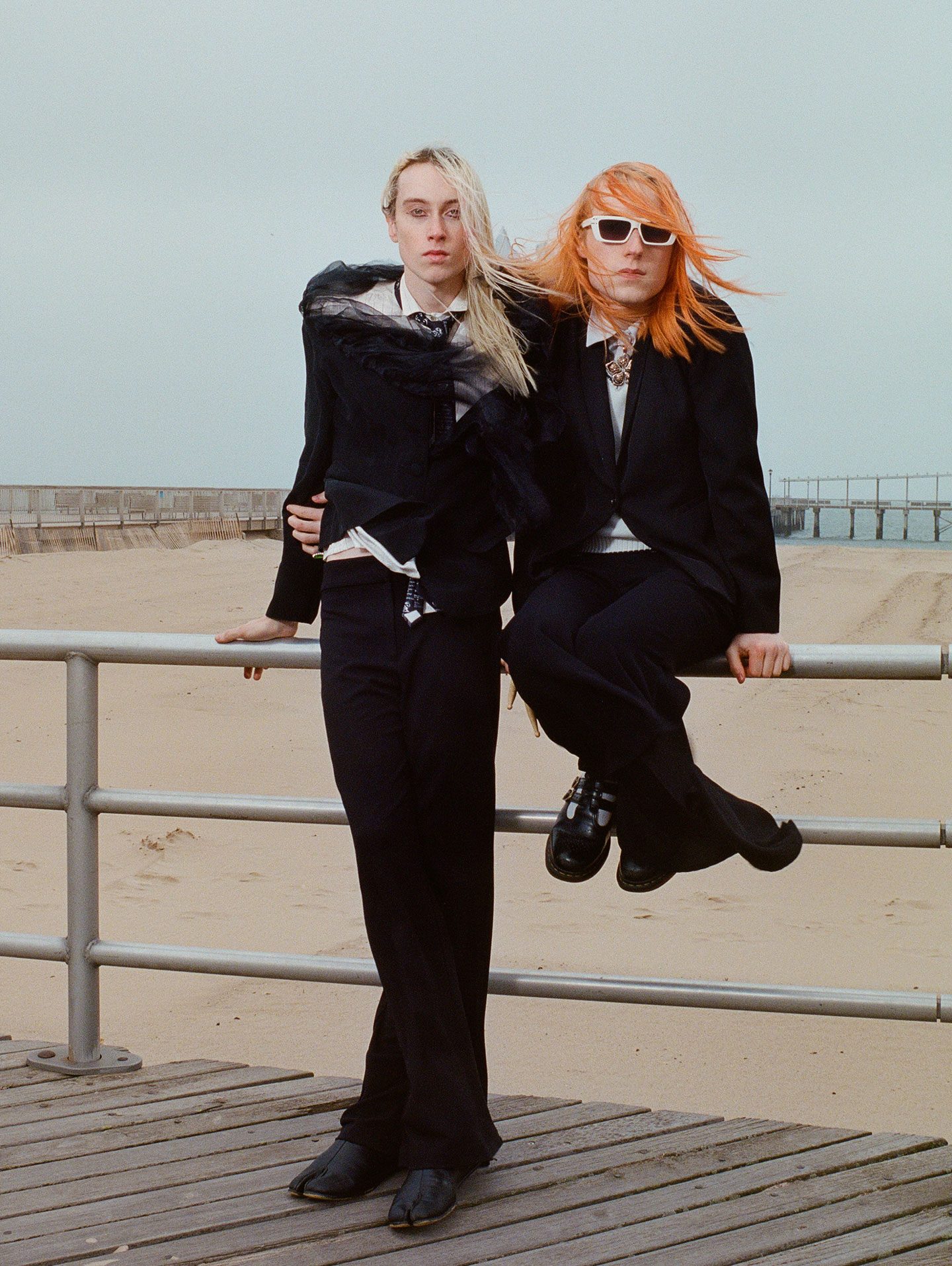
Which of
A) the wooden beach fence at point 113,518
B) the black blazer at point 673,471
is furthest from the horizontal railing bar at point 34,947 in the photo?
the wooden beach fence at point 113,518

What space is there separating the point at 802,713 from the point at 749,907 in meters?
7.55

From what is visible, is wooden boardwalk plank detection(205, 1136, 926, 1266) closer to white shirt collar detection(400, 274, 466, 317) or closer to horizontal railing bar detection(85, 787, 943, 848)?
horizontal railing bar detection(85, 787, 943, 848)

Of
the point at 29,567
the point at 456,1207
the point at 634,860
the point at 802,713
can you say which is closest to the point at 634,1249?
the point at 456,1207

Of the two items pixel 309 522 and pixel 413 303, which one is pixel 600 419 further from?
pixel 309 522

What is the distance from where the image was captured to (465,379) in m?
2.31

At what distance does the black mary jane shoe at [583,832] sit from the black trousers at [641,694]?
3 centimetres

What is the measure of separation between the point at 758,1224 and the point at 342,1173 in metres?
0.72

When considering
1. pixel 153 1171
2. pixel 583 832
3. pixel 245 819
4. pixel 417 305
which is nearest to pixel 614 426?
pixel 417 305

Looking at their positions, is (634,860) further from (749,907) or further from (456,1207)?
(749,907)

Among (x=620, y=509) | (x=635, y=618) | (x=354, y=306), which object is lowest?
(x=635, y=618)

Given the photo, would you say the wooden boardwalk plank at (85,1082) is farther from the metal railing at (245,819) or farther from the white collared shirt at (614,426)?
the white collared shirt at (614,426)

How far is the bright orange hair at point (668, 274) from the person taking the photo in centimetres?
236

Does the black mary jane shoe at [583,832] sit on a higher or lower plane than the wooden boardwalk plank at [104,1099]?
higher

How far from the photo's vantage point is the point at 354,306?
238cm
